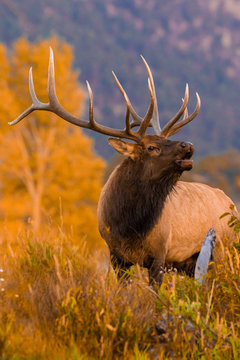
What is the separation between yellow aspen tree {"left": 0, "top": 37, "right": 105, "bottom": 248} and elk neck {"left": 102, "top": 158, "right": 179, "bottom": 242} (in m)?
14.5

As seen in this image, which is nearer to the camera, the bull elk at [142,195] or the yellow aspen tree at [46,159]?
the bull elk at [142,195]

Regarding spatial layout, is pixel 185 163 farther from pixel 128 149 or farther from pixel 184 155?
pixel 128 149

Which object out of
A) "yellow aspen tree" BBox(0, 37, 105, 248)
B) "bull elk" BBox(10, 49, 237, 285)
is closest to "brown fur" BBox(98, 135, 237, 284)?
"bull elk" BBox(10, 49, 237, 285)

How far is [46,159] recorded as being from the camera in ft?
70.2

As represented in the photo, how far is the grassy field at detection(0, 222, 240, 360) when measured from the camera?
302 cm

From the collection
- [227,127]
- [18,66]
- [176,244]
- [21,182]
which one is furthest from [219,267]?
[227,127]

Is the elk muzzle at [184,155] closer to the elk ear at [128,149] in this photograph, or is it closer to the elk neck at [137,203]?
the elk neck at [137,203]

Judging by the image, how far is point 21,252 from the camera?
4.57 m

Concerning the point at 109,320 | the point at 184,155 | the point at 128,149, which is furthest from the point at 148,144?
the point at 109,320

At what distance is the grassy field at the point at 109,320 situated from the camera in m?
3.02

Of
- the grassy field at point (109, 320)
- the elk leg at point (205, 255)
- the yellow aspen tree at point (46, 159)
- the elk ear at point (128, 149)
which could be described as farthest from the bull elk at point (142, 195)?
the yellow aspen tree at point (46, 159)

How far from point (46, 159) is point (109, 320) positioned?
18.6 metres

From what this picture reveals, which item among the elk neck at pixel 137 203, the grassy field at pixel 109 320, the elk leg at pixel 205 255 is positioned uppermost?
the elk neck at pixel 137 203

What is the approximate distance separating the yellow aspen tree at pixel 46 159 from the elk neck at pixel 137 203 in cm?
1453
